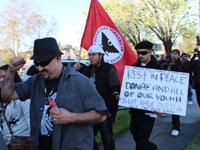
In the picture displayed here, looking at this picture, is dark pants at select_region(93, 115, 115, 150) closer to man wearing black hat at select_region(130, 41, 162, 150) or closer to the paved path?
man wearing black hat at select_region(130, 41, 162, 150)

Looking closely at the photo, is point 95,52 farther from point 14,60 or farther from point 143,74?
point 14,60

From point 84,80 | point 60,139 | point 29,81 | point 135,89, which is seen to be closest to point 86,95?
point 84,80

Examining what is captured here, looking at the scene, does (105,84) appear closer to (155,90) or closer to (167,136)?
(155,90)

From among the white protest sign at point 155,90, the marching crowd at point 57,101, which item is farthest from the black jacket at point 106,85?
the marching crowd at point 57,101

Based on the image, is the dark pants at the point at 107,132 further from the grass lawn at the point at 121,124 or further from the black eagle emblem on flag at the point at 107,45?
the black eagle emblem on flag at the point at 107,45

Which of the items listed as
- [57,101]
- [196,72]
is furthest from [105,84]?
[196,72]

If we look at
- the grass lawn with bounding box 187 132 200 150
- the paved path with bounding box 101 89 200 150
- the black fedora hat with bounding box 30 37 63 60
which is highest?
the black fedora hat with bounding box 30 37 63 60

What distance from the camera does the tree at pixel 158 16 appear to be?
2967 centimetres

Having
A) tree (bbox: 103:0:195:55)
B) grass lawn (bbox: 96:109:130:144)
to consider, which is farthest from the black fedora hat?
tree (bbox: 103:0:195:55)

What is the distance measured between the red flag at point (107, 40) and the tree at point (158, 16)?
25366 millimetres

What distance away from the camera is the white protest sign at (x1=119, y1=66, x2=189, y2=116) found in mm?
3918

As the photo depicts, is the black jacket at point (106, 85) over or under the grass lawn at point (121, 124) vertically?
over

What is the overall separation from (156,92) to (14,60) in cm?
239

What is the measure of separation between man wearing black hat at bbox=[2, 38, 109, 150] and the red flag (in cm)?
314
